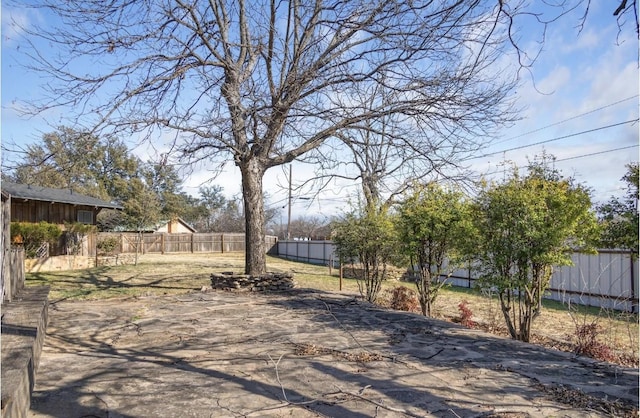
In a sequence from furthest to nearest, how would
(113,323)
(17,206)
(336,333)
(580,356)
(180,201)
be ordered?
(180,201), (17,206), (113,323), (336,333), (580,356)

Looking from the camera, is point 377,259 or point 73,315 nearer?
point 73,315

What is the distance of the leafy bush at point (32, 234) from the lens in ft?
45.3

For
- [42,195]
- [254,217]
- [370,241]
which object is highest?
[42,195]

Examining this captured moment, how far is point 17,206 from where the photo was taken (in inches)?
588

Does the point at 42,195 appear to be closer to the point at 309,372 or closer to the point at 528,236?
the point at 309,372

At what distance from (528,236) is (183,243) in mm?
27995

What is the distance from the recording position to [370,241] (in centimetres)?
867

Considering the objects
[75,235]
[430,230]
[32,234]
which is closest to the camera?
[430,230]

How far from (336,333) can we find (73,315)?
4.37 m

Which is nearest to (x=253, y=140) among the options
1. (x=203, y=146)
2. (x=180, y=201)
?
(x=203, y=146)

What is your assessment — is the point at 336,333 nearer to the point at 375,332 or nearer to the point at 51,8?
the point at 375,332

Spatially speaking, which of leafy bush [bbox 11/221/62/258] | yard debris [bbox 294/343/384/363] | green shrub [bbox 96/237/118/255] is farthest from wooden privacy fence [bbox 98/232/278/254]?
yard debris [bbox 294/343/384/363]

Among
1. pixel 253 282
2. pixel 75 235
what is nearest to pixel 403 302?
pixel 253 282

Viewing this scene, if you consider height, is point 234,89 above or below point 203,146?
above
